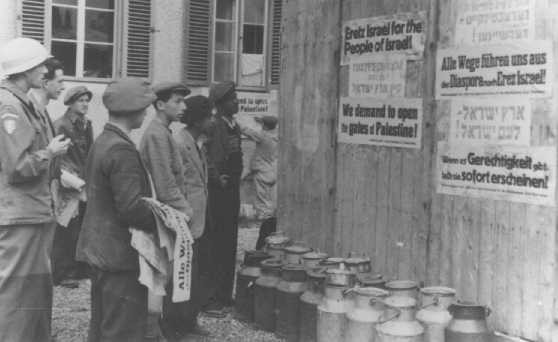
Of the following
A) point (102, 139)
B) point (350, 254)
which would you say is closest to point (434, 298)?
point (350, 254)

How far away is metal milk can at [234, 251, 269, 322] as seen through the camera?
755 centimetres

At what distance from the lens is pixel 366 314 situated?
5.98m

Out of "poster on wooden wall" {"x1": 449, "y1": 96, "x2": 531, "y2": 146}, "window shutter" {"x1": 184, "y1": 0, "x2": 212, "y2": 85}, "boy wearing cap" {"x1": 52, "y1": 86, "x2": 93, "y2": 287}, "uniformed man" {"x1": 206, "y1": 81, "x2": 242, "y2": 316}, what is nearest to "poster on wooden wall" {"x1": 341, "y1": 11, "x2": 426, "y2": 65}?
"poster on wooden wall" {"x1": 449, "y1": 96, "x2": 531, "y2": 146}

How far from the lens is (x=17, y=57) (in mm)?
5547

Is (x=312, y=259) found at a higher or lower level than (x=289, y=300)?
higher

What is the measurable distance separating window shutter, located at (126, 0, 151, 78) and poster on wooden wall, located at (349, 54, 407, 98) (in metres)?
6.58

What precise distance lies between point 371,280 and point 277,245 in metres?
1.53

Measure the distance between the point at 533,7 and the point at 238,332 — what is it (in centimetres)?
349

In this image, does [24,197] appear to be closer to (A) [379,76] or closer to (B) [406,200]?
(B) [406,200]

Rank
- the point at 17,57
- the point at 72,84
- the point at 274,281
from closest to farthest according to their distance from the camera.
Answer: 1. the point at 17,57
2. the point at 274,281
3. the point at 72,84

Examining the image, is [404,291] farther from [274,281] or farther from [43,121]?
[43,121]

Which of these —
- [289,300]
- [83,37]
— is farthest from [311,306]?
[83,37]

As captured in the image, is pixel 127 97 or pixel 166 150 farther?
pixel 166 150

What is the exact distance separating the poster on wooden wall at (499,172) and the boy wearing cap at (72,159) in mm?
4026
